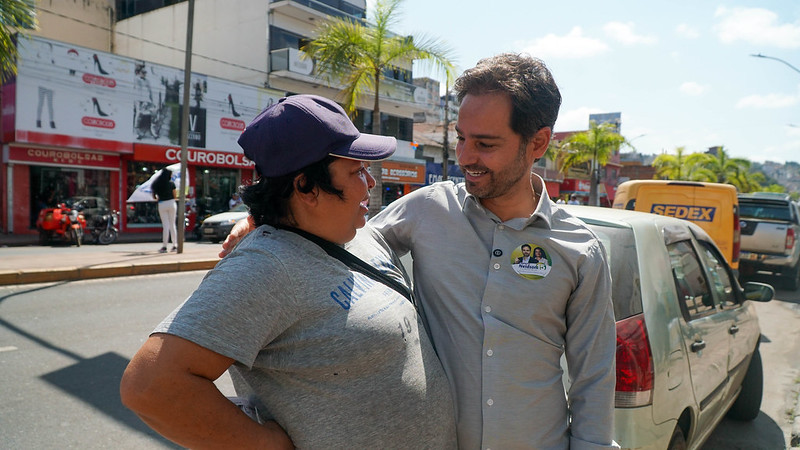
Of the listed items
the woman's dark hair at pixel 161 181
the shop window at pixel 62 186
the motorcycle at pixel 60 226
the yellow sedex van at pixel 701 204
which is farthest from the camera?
the shop window at pixel 62 186

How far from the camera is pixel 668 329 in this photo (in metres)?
2.40

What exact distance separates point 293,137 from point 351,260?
1.07ft

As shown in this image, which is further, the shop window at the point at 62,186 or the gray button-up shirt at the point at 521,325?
the shop window at the point at 62,186

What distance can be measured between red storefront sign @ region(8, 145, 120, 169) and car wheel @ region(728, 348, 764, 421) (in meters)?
19.1

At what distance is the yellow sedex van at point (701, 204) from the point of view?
8141 millimetres

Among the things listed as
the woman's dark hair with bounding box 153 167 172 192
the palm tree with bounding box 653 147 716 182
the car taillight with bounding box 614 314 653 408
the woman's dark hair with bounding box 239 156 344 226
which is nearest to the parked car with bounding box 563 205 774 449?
the car taillight with bounding box 614 314 653 408

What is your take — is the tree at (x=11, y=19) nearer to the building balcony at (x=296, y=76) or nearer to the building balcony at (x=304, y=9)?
the building balcony at (x=296, y=76)

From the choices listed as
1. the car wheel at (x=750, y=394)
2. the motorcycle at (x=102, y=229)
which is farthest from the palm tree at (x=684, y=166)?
→ the car wheel at (x=750, y=394)

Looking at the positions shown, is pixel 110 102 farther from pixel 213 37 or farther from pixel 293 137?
pixel 293 137

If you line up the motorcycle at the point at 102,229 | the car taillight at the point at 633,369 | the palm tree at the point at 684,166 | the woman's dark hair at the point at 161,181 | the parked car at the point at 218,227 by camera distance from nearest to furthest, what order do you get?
the car taillight at the point at 633,369 → the woman's dark hair at the point at 161,181 → the motorcycle at the point at 102,229 → the parked car at the point at 218,227 → the palm tree at the point at 684,166

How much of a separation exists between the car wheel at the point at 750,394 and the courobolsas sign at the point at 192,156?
19.2 metres

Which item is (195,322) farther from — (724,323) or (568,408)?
(724,323)

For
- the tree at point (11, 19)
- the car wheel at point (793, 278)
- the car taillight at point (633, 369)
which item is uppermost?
the tree at point (11, 19)

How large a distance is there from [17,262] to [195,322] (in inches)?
403
